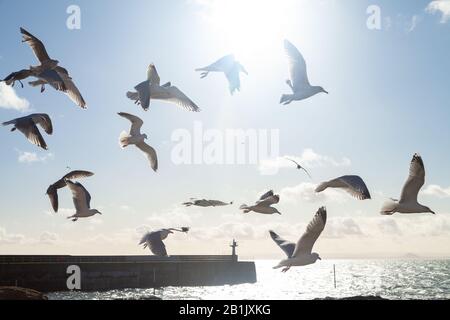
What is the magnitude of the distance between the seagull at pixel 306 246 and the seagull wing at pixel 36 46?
10529 millimetres

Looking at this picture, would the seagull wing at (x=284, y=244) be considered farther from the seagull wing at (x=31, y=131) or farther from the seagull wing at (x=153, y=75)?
the seagull wing at (x=31, y=131)

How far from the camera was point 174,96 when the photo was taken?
20.6 meters

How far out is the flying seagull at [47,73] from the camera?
18.5 metres

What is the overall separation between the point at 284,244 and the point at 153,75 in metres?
8.04

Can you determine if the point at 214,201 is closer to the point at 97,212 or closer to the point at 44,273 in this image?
the point at 97,212

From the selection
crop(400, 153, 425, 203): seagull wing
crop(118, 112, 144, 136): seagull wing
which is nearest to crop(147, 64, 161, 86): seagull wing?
crop(118, 112, 144, 136): seagull wing

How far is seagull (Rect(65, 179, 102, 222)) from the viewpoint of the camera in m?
21.6

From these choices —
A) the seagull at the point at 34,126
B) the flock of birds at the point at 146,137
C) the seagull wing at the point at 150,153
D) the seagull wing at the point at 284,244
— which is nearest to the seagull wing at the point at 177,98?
the flock of birds at the point at 146,137

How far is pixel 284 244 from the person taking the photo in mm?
16828

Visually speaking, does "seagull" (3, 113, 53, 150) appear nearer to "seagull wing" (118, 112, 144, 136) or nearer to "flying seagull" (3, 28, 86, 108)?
"flying seagull" (3, 28, 86, 108)

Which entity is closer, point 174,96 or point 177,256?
point 174,96

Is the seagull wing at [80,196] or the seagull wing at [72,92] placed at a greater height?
the seagull wing at [72,92]
